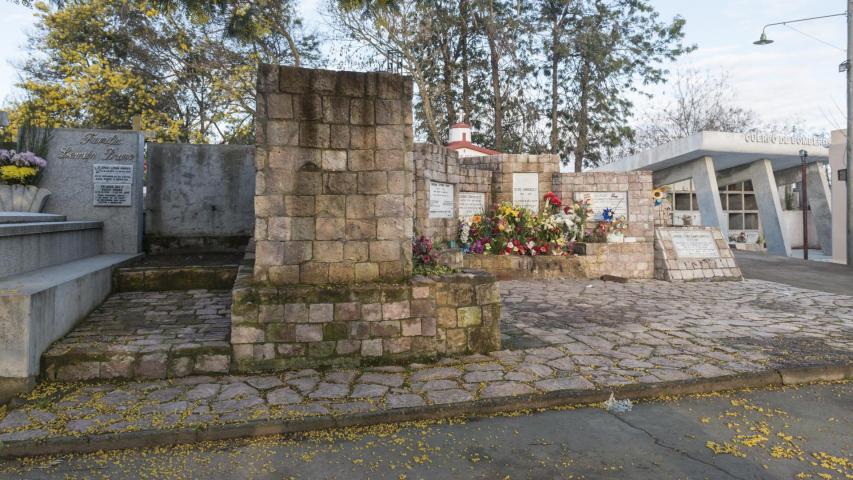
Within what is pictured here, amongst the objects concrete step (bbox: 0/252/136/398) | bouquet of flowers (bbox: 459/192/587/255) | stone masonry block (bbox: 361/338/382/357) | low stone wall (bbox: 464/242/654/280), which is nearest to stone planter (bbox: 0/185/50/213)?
concrete step (bbox: 0/252/136/398)

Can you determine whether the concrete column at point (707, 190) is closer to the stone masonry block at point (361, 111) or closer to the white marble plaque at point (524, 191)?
the white marble plaque at point (524, 191)

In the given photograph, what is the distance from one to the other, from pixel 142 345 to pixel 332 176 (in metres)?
2.04

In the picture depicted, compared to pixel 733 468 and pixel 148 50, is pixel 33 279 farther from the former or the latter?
pixel 148 50

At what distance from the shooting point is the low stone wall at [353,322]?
13.5 ft

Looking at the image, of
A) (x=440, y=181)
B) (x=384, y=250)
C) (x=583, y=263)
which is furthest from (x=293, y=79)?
(x=583, y=263)

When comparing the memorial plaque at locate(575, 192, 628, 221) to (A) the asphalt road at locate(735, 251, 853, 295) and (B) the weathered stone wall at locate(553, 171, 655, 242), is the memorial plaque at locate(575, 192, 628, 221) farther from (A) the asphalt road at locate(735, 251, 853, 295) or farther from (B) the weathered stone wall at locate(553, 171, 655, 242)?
(A) the asphalt road at locate(735, 251, 853, 295)

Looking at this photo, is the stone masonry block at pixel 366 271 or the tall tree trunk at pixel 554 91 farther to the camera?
the tall tree trunk at pixel 554 91

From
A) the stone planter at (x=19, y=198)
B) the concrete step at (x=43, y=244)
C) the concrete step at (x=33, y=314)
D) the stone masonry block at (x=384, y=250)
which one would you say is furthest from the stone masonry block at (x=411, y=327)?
the stone planter at (x=19, y=198)

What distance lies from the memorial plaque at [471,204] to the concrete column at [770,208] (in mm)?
11665

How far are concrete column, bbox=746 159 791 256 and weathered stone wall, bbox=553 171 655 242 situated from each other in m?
8.28

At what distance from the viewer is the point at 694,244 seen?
11.1 metres

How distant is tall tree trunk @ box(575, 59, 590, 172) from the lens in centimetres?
2194

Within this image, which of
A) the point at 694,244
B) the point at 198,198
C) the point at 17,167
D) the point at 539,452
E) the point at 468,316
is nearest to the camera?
the point at 539,452

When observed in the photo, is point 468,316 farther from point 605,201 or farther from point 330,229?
point 605,201
